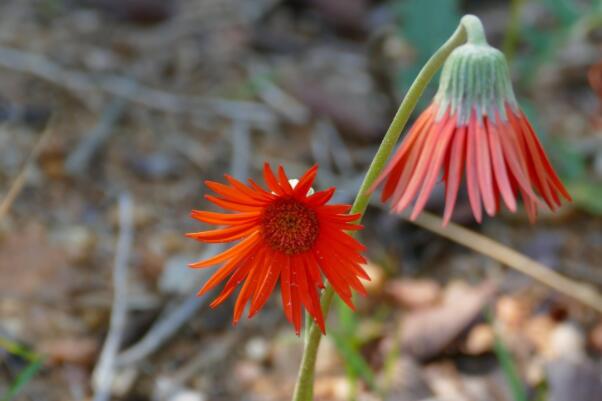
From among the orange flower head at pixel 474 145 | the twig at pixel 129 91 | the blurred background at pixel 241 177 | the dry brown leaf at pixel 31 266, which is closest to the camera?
the orange flower head at pixel 474 145

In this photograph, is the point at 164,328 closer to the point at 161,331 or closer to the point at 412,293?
the point at 161,331

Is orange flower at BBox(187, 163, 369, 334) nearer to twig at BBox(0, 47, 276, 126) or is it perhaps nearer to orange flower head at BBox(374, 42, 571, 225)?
orange flower head at BBox(374, 42, 571, 225)

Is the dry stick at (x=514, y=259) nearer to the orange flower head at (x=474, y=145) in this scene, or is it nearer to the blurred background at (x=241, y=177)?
the blurred background at (x=241, y=177)

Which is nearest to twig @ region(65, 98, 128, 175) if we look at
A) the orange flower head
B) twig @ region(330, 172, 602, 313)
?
twig @ region(330, 172, 602, 313)

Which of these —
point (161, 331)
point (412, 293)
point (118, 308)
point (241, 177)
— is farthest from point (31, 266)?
point (412, 293)

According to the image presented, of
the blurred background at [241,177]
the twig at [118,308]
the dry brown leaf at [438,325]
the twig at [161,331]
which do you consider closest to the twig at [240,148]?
the blurred background at [241,177]
